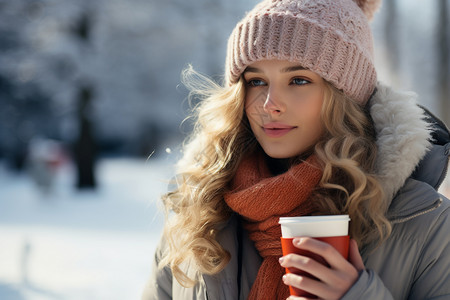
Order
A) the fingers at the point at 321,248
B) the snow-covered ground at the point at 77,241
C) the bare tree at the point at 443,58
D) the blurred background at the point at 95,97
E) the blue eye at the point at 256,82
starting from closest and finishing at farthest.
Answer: the fingers at the point at 321,248 → the blue eye at the point at 256,82 → the snow-covered ground at the point at 77,241 → the blurred background at the point at 95,97 → the bare tree at the point at 443,58

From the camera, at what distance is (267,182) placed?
1859 millimetres

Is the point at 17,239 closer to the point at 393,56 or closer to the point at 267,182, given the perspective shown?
the point at 267,182

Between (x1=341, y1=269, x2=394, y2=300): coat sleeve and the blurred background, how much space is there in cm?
130

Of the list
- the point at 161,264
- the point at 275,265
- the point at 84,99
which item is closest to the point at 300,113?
the point at 275,265

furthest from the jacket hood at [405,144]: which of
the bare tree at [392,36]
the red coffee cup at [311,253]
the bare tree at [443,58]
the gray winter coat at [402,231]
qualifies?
the bare tree at [392,36]

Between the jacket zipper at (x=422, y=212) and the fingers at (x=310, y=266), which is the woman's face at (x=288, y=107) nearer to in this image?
the jacket zipper at (x=422, y=212)

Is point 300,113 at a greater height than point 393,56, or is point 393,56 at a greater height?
point 393,56

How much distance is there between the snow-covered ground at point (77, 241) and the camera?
518cm

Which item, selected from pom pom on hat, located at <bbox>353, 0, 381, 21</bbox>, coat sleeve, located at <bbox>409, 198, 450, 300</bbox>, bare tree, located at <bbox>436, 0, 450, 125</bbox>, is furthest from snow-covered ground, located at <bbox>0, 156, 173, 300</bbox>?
bare tree, located at <bbox>436, 0, 450, 125</bbox>

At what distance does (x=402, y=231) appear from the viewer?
169cm

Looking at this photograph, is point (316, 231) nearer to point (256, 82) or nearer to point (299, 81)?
point (299, 81)

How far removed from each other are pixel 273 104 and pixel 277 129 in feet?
0.38

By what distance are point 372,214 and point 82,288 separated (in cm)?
430

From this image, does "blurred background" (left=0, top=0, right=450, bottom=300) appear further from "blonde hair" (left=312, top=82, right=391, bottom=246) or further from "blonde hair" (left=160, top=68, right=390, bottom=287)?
"blonde hair" (left=312, top=82, right=391, bottom=246)
